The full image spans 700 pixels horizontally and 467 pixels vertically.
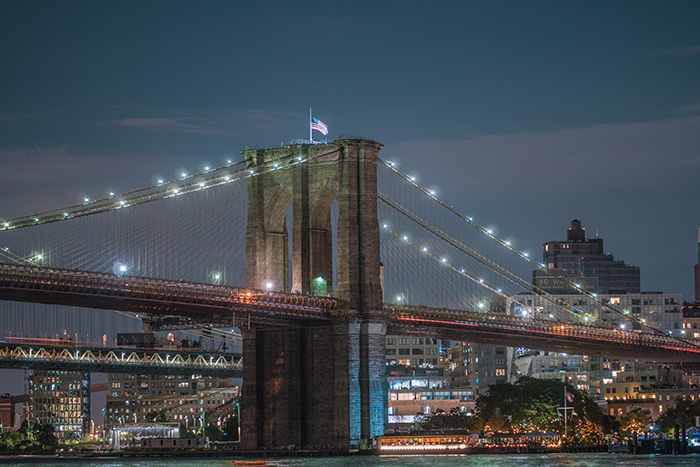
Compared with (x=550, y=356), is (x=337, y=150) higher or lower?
higher

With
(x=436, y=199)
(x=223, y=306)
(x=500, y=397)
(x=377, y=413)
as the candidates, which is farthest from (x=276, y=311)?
(x=500, y=397)

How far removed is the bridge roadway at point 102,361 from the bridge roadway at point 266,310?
6570 centimetres

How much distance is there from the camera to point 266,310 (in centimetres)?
10200

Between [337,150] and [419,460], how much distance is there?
27.5 metres

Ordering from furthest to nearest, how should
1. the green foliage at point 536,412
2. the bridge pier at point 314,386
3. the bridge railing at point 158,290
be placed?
the green foliage at point 536,412 < the bridge pier at point 314,386 < the bridge railing at point 158,290

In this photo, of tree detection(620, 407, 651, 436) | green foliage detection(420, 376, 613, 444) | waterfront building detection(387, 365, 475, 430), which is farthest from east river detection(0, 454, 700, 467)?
waterfront building detection(387, 365, 475, 430)

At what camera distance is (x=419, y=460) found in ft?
342

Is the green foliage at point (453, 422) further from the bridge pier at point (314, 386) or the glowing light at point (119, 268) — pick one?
the glowing light at point (119, 268)

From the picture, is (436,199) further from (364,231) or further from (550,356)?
(550,356)

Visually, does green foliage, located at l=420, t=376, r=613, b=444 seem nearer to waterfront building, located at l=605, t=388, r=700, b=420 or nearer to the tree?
the tree

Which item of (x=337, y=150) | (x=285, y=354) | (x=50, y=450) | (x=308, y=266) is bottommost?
(x=50, y=450)

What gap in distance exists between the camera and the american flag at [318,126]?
11338 centimetres

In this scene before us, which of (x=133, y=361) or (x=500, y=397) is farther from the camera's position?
(x=133, y=361)

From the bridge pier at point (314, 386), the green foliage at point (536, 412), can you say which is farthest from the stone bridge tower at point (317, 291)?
the green foliage at point (536, 412)
